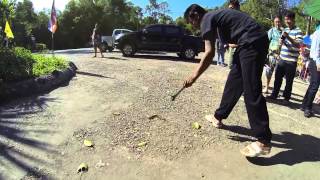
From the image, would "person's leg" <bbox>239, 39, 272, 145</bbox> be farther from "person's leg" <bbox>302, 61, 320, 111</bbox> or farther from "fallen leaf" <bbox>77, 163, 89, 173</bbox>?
"person's leg" <bbox>302, 61, 320, 111</bbox>

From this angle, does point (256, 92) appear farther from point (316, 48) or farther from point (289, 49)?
point (289, 49)

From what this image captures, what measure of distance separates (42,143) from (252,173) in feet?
8.35

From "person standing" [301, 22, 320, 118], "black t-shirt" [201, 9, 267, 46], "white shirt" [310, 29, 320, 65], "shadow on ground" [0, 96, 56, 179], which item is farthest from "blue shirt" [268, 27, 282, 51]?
"shadow on ground" [0, 96, 56, 179]

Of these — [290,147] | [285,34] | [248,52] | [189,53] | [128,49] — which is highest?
[285,34]

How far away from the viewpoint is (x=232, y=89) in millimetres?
5648

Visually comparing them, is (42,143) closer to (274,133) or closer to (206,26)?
(206,26)

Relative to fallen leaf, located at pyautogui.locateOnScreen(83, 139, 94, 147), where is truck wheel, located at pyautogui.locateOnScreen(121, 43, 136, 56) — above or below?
above

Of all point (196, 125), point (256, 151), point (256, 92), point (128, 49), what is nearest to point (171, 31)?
point (128, 49)

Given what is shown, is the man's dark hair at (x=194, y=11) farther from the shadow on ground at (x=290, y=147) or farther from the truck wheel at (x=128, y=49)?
the truck wheel at (x=128, y=49)

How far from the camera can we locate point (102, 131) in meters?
5.70

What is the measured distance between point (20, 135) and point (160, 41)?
13.0m

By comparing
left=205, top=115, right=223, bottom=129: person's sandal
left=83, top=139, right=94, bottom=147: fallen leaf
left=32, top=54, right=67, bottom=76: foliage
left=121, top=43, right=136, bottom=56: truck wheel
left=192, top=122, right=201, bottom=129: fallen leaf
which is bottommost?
left=83, top=139, right=94, bottom=147: fallen leaf

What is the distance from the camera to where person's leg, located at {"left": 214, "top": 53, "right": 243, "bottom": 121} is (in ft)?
18.0

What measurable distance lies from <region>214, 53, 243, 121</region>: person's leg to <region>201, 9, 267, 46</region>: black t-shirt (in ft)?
1.21
